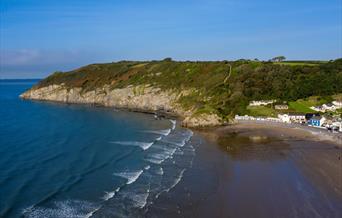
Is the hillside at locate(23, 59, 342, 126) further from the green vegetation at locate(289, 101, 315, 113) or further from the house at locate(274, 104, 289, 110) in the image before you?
the house at locate(274, 104, 289, 110)

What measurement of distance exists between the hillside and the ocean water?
22937 mm

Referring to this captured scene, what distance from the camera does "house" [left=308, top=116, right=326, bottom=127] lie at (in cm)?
7562

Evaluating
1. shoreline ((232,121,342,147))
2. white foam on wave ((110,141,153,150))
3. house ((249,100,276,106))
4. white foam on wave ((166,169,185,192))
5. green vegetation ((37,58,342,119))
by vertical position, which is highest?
green vegetation ((37,58,342,119))

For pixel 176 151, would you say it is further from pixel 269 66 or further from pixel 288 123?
pixel 269 66

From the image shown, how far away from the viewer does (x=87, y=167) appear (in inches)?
1661

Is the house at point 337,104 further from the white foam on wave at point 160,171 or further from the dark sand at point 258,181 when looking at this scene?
the white foam on wave at point 160,171

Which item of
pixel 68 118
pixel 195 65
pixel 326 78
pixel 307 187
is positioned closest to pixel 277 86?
pixel 326 78

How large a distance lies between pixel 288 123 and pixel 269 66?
35263 mm

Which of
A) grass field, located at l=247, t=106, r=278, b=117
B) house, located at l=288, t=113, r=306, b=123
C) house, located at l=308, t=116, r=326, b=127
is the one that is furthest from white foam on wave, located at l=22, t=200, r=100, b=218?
grass field, located at l=247, t=106, r=278, b=117

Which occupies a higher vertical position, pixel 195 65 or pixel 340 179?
pixel 195 65

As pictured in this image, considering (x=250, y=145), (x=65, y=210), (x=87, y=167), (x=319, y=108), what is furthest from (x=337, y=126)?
(x=65, y=210)

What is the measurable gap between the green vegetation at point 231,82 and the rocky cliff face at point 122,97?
2.16 meters

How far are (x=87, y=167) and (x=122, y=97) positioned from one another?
76166 millimetres

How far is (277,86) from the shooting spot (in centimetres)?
9675
